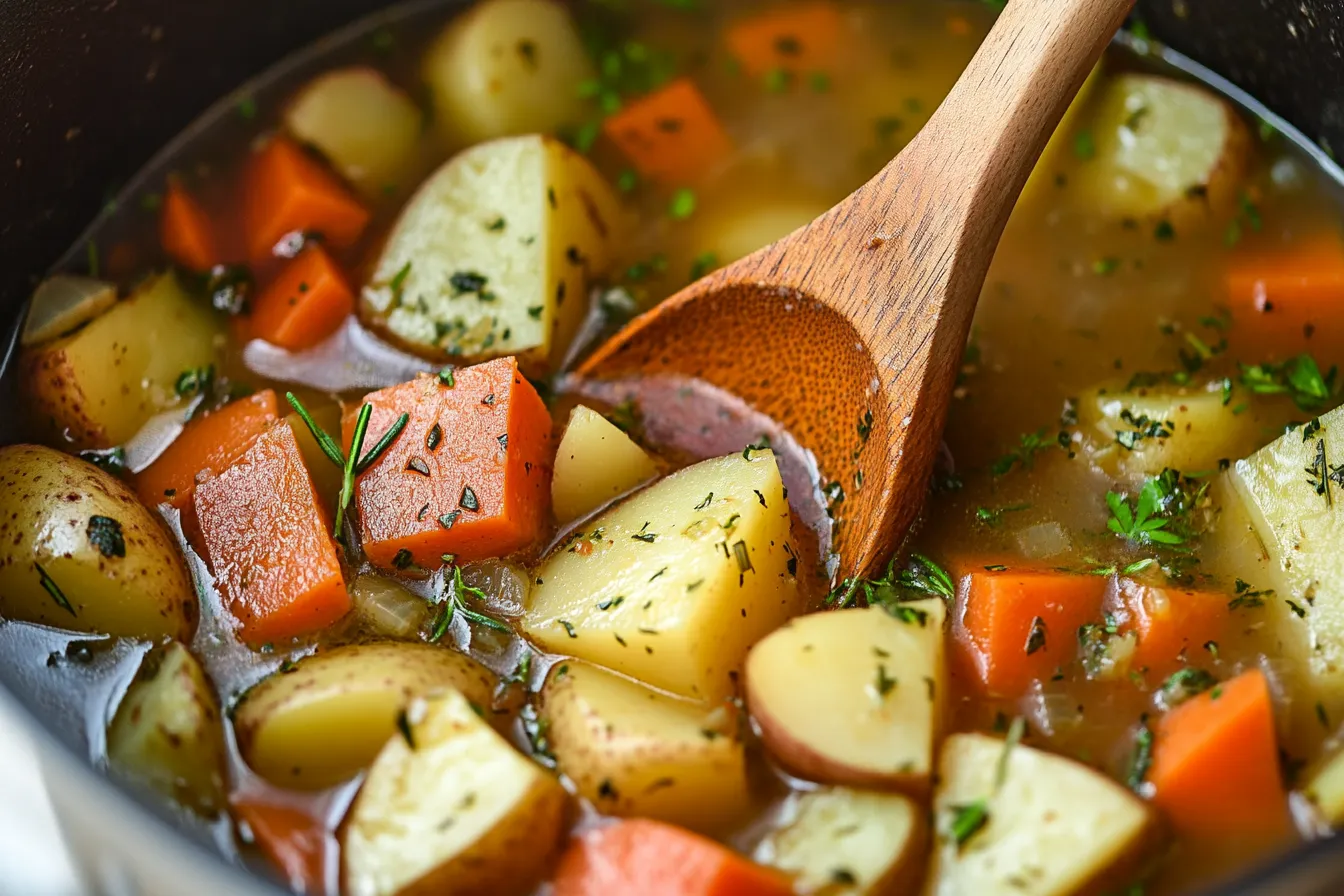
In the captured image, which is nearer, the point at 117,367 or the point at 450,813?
the point at 450,813

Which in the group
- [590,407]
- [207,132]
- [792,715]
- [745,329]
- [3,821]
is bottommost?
[3,821]

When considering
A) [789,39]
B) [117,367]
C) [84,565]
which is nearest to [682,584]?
[84,565]

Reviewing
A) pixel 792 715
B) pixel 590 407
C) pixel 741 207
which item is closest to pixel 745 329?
pixel 590 407

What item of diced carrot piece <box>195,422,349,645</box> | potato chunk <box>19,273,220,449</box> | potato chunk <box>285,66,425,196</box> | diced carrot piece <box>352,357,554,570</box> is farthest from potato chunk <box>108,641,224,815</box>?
potato chunk <box>285,66,425,196</box>

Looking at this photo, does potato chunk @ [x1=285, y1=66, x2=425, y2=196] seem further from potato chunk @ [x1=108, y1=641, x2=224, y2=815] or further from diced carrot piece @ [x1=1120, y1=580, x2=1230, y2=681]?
diced carrot piece @ [x1=1120, y1=580, x2=1230, y2=681]

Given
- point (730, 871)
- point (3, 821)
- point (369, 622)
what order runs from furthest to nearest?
point (369, 622), point (3, 821), point (730, 871)

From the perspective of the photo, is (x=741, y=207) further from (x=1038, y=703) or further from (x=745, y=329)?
(x=1038, y=703)

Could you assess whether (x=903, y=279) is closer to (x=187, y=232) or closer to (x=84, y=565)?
(x=84, y=565)
